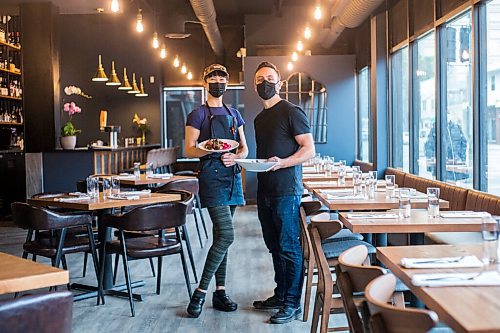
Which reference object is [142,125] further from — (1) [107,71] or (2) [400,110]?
(2) [400,110]

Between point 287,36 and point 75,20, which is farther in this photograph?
point 75,20

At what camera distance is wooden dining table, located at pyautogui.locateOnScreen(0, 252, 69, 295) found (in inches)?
91.2

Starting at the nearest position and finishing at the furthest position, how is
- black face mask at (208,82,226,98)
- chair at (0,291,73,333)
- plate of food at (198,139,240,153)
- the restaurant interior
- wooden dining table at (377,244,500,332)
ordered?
wooden dining table at (377,244,500,332), chair at (0,291,73,333), the restaurant interior, plate of food at (198,139,240,153), black face mask at (208,82,226,98)

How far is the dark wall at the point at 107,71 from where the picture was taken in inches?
653

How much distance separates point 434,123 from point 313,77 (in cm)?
496

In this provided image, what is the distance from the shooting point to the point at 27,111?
10.9 metres

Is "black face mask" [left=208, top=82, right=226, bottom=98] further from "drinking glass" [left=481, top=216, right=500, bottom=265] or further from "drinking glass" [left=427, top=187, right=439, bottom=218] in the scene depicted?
"drinking glass" [left=481, top=216, right=500, bottom=265]

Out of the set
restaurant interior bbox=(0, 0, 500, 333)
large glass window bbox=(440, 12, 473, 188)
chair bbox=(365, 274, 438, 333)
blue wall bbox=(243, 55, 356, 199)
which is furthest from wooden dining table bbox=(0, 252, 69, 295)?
blue wall bbox=(243, 55, 356, 199)

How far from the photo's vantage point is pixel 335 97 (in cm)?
1301

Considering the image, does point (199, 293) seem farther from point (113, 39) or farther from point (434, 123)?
point (113, 39)

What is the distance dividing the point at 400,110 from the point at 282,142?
19.1ft

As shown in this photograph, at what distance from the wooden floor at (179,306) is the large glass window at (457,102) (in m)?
2.32

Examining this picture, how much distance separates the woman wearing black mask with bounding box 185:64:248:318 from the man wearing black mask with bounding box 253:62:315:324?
0.24 meters

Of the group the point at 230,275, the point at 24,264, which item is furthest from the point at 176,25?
the point at 24,264
